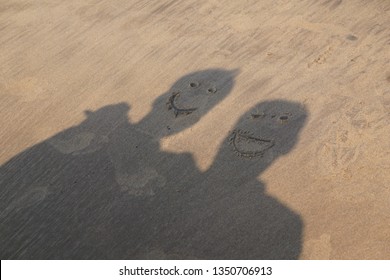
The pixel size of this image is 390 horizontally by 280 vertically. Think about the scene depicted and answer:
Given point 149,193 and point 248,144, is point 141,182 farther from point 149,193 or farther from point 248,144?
point 248,144

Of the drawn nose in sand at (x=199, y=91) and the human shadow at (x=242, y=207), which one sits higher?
the drawn nose in sand at (x=199, y=91)

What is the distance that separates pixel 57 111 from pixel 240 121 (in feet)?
7.83

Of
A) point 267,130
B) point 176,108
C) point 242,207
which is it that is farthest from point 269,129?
point 176,108

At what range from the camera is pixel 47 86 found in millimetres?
5492

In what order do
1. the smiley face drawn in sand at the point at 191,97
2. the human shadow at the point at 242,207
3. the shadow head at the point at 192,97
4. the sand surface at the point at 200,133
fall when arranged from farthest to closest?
the smiley face drawn in sand at the point at 191,97 < the shadow head at the point at 192,97 < the sand surface at the point at 200,133 < the human shadow at the point at 242,207

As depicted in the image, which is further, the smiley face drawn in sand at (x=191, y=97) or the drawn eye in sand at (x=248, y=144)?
the smiley face drawn in sand at (x=191, y=97)

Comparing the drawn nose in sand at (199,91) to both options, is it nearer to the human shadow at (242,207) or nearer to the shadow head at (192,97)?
the shadow head at (192,97)

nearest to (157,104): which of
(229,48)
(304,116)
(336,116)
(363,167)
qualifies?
(229,48)

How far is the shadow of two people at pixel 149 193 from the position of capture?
354 centimetres

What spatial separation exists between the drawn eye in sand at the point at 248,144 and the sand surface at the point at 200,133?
0.06 ft

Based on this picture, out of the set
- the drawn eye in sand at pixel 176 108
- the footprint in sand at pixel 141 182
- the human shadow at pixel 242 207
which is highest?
the drawn eye in sand at pixel 176 108

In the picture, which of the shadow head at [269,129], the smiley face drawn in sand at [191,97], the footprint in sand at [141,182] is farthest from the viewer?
the smiley face drawn in sand at [191,97]

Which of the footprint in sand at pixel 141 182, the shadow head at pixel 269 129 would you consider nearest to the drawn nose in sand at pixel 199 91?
the shadow head at pixel 269 129

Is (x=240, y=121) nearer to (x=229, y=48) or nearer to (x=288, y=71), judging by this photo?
(x=288, y=71)
